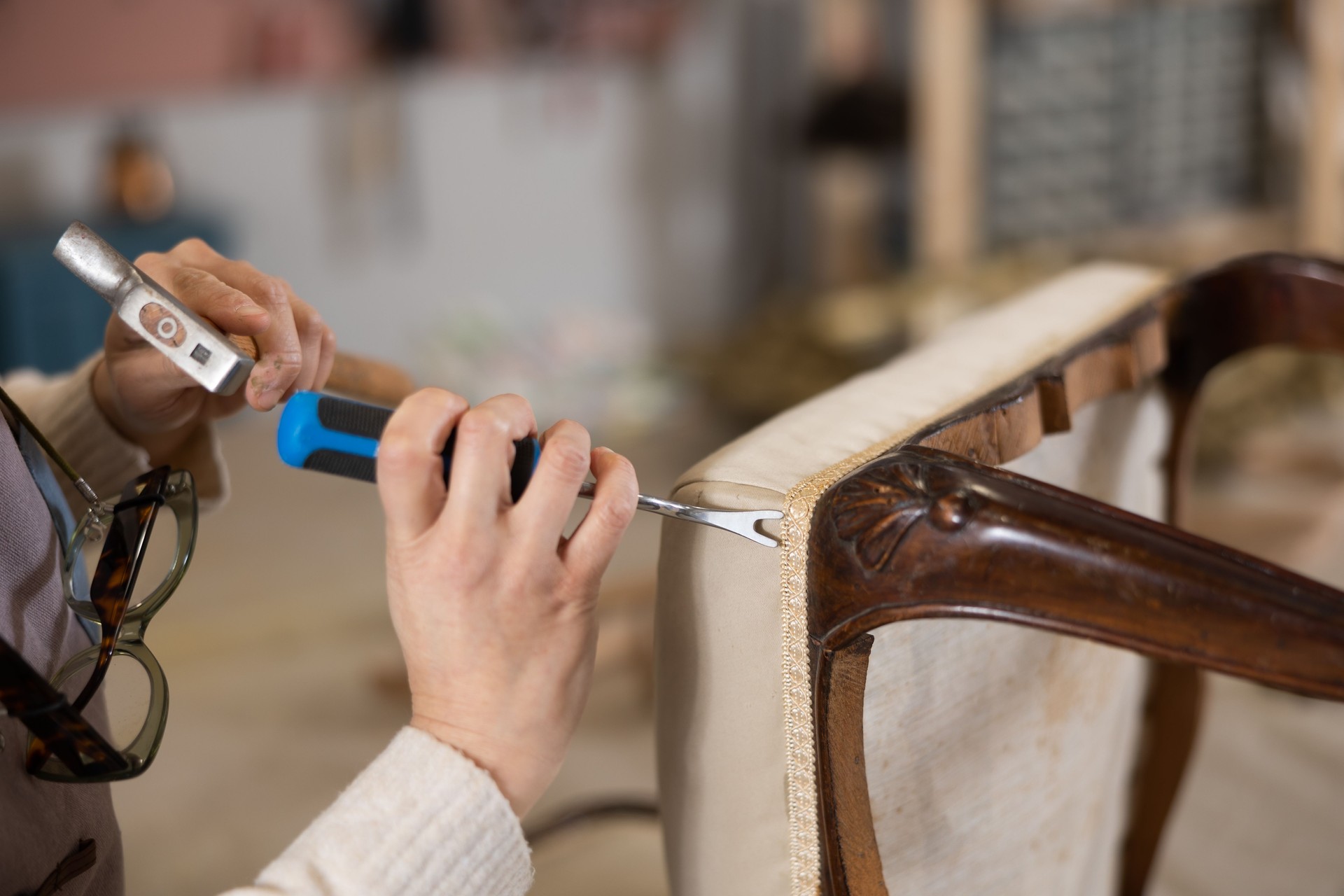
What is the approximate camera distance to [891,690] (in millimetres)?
628

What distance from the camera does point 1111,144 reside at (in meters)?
3.36

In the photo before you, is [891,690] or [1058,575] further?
[891,690]

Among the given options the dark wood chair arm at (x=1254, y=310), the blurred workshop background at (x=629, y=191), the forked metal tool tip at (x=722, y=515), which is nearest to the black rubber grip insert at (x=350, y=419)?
the forked metal tool tip at (x=722, y=515)

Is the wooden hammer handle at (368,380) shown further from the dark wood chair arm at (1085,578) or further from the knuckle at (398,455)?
the dark wood chair arm at (1085,578)

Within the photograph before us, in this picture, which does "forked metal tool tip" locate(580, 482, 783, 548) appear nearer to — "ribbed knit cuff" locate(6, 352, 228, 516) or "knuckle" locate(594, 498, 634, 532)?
"knuckle" locate(594, 498, 634, 532)

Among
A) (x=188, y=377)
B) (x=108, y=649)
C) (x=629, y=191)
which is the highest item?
(x=188, y=377)

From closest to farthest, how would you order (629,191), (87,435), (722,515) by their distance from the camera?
(722,515) < (87,435) < (629,191)

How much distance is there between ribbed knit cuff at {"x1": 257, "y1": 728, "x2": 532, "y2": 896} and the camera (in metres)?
0.52

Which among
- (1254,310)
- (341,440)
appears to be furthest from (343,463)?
(1254,310)

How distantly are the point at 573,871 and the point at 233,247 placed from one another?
2555mm

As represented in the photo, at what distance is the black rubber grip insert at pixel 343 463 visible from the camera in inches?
21.4

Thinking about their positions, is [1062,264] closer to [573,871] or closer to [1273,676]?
[573,871]

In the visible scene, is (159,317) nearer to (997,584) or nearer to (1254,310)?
(997,584)

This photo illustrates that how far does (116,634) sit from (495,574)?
227 millimetres
